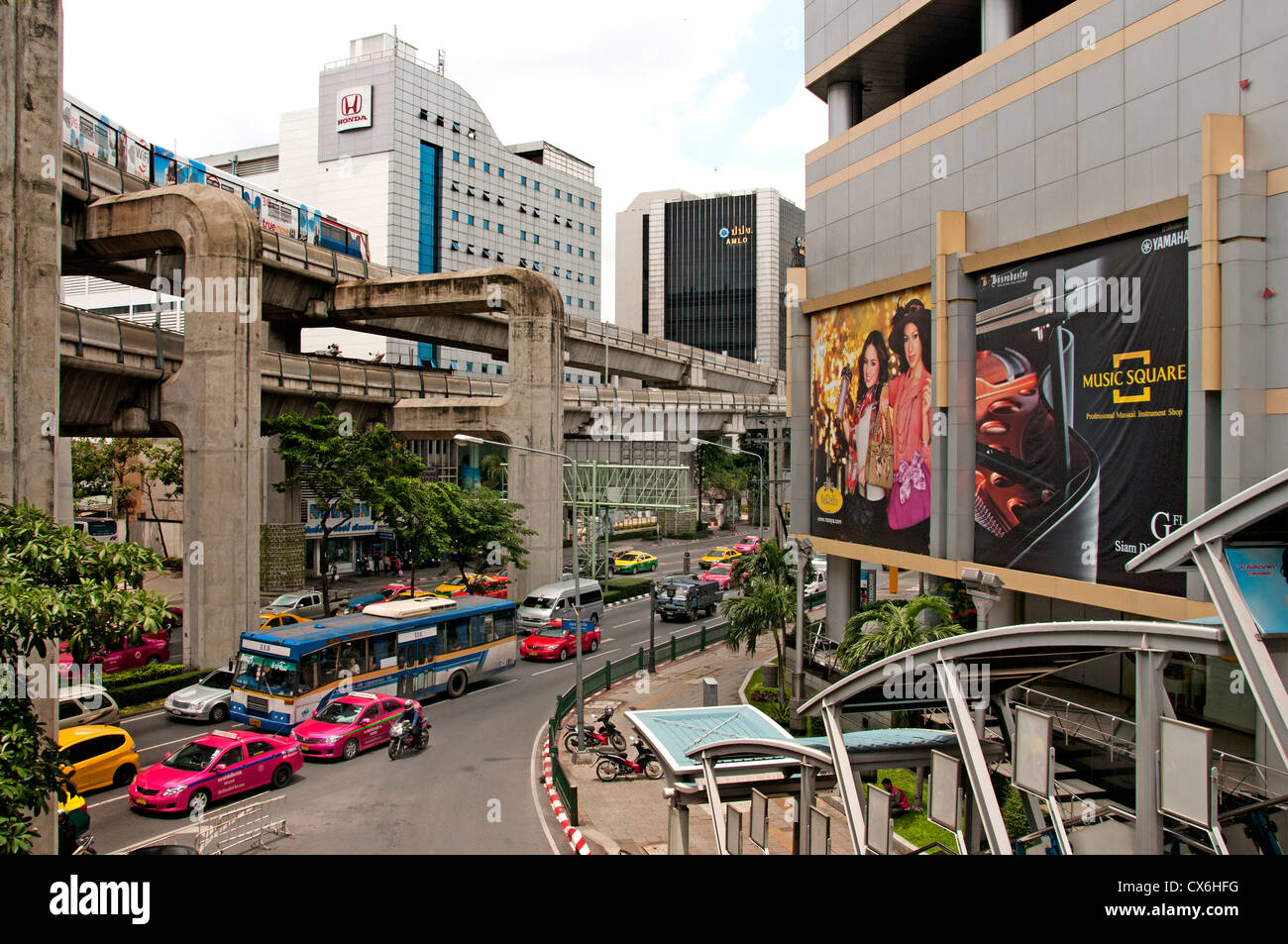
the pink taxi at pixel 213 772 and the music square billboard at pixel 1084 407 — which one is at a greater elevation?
the music square billboard at pixel 1084 407

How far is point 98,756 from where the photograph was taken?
19297 mm

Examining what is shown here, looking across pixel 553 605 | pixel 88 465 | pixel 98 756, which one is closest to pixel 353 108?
pixel 88 465

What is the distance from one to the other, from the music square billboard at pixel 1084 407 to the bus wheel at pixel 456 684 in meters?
16.6

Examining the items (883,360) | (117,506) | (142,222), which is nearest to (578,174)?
(117,506)

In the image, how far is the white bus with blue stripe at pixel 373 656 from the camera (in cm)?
2303

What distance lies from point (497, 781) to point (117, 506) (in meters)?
53.8

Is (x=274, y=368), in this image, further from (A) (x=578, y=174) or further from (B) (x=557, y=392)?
(A) (x=578, y=174)

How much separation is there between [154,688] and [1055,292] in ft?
89.4

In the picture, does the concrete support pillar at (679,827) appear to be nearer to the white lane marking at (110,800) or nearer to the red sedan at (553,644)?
the white lane marking at (110,800)

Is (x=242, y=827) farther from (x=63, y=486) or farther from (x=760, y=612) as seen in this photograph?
(x=63, y=486)

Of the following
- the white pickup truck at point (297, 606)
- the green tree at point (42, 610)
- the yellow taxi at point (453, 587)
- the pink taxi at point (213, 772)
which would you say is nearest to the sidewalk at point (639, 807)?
the pink taxi at point (213, 772)

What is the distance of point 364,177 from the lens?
265 feet

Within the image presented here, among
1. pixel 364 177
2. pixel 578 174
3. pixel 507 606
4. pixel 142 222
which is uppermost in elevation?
pixel 578 174

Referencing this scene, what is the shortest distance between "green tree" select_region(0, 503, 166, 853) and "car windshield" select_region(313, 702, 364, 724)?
12.4 meters
